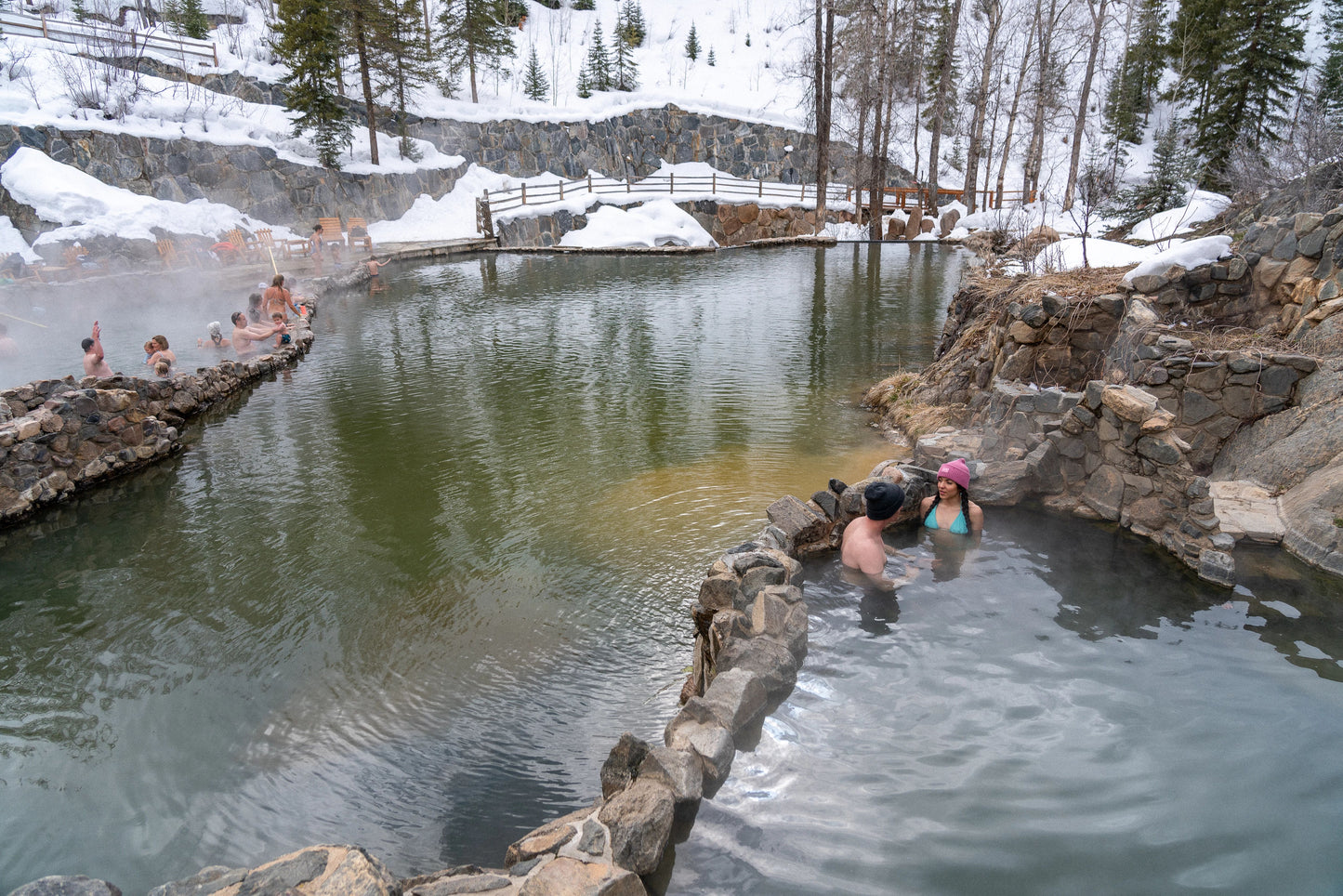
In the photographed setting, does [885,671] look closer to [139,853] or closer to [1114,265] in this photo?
[139,853]

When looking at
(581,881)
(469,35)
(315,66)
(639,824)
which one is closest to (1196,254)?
(639,824)

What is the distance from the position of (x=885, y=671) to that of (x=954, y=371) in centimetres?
556

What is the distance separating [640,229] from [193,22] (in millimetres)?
22728

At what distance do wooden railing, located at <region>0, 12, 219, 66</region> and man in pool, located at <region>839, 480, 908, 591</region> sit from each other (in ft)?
109

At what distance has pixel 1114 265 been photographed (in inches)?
363

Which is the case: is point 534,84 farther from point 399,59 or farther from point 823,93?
point 823,93

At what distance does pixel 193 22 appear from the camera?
1251 inches

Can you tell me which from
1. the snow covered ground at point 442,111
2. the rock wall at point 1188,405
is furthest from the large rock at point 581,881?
the snow covered ground at point 442,111

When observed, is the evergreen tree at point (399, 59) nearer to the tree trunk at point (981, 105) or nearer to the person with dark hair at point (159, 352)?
the tree trunk at point (981, 105)

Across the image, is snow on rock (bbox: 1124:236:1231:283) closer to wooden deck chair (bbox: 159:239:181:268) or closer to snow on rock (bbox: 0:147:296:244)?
wooden deck chair (bbox: 159:239:181:268)

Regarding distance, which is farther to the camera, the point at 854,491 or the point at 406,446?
the point at 406,446

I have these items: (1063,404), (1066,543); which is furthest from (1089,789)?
(1063,404)

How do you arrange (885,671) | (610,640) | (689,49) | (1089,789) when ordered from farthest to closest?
(689,49) < (610,640) < (885,671) < (1089,789)

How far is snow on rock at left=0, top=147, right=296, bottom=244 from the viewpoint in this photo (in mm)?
19188
